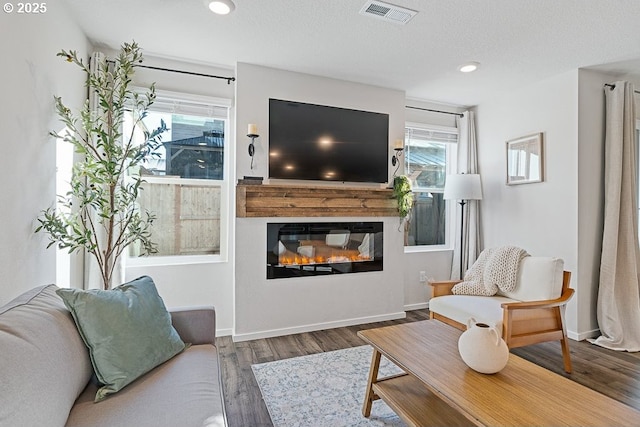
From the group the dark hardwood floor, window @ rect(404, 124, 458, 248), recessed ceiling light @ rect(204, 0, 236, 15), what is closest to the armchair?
the dark hardwood floor

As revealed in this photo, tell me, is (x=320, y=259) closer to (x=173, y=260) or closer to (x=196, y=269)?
(x=196, y=269)

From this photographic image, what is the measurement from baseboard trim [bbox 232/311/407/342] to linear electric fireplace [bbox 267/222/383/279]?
1.67 ft

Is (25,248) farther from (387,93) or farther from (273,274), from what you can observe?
(387,93)

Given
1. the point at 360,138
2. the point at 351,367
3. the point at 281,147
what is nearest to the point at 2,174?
the point at 281,147

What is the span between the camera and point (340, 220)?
136 inches

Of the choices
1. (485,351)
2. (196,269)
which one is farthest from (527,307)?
(196,269)

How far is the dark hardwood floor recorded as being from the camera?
2.03m

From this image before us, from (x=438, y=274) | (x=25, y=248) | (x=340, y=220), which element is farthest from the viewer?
(x=438, y=274)

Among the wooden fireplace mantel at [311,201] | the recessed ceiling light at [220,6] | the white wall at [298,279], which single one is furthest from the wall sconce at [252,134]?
the recessed ceiling light at [220,6]

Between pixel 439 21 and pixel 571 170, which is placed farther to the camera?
pixel 571 170

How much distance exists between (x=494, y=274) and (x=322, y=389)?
5.66 feet

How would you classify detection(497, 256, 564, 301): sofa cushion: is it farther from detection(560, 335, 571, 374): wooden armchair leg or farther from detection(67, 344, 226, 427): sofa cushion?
detection(67, 344, 226, 427): sofa cushion

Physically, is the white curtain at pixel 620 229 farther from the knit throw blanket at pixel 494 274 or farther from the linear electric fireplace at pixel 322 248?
the linear electric fireplace at pixel 322 248

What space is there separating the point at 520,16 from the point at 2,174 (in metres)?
3.14
